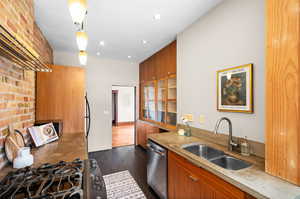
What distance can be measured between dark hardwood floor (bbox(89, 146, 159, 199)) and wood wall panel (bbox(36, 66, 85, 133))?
115 centimetres

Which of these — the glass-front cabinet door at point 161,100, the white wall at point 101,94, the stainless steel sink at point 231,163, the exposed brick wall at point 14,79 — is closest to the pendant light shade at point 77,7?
the exposed brick wall at point 14,79

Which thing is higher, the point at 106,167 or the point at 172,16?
the point at 172,16

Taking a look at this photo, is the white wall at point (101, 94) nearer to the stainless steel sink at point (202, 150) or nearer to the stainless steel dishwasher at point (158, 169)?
the stainless steel dishwasher at point (158, 169)

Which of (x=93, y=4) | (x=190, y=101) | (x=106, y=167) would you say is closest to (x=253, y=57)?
(x=190, y=101)

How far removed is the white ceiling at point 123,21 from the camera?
6.06 ft

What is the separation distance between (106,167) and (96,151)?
1175 mm

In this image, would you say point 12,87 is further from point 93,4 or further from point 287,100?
point 287,100

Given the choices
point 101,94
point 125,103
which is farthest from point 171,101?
point 125,103

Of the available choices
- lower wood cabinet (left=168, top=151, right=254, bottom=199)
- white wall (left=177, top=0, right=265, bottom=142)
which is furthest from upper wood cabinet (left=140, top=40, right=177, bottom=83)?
lower wood cabinet (left=168, top=151, right=254, bottom=199)

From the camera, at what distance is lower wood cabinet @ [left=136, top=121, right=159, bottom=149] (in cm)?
359

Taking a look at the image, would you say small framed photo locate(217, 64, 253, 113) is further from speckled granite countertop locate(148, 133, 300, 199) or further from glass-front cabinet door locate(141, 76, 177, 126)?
glass-front cabinet door locate(141, 76, 177, 126)

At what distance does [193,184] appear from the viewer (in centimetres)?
143

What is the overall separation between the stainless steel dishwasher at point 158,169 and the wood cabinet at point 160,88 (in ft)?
3.30

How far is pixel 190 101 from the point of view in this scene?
7.86 feet
